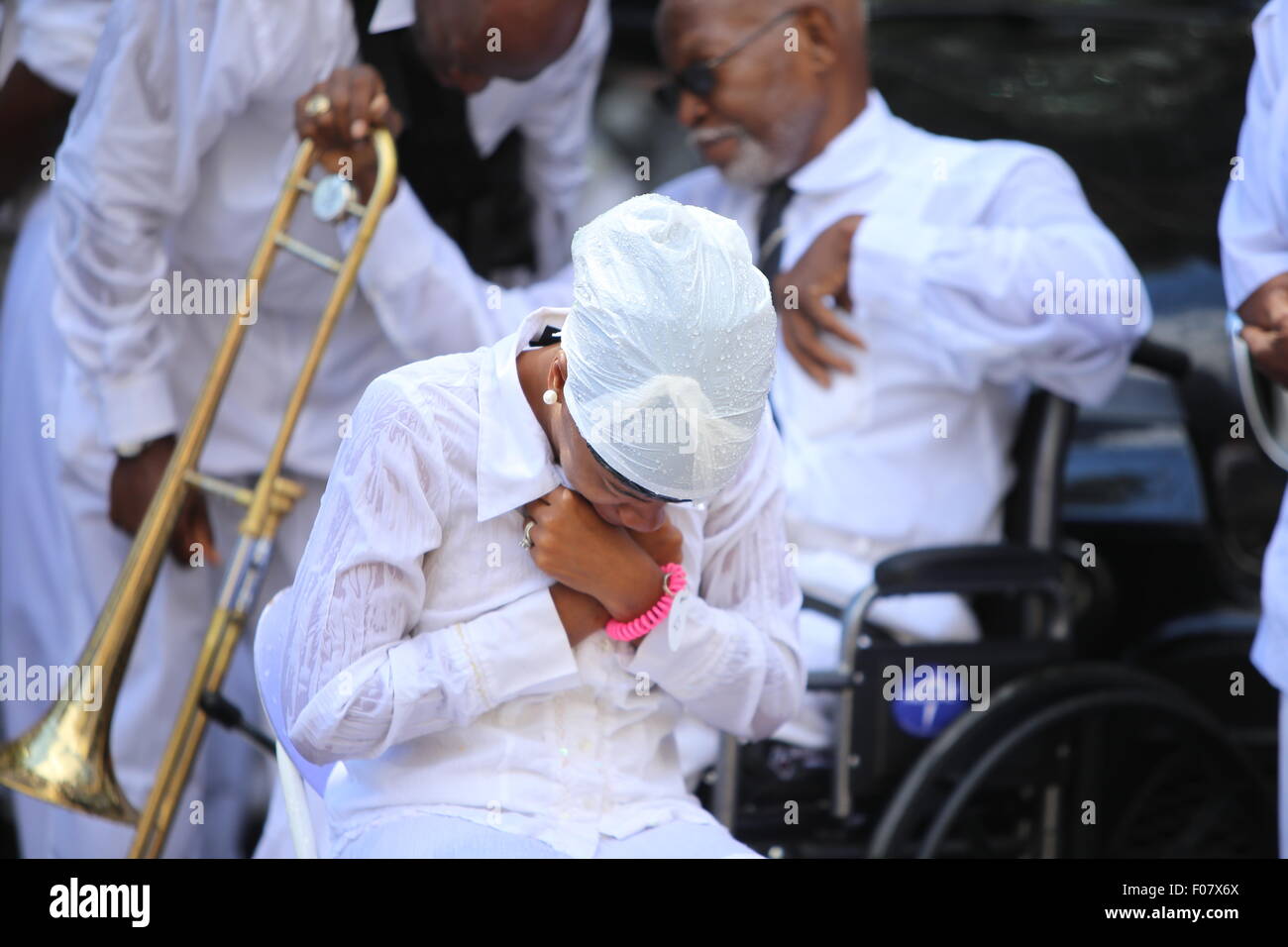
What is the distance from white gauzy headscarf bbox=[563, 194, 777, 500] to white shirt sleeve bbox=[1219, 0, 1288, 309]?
132 cm

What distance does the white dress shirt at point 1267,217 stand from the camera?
2891mm

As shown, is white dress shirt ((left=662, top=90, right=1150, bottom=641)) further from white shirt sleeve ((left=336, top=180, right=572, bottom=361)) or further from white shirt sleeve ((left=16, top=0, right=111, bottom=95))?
white shirt sleeve ((left=16, top=0, right=111, bottom=95))

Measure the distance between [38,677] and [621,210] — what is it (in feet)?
7.67

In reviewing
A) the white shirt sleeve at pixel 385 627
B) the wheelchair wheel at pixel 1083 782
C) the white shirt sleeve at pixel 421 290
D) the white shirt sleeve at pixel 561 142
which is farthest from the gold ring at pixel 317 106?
the wheelchair wheel at pixel 1083 782

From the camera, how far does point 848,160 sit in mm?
3641

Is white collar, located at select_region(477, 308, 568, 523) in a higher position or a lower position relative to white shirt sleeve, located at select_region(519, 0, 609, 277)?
lower

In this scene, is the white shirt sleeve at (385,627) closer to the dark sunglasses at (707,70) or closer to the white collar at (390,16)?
the white collar at (390,16)

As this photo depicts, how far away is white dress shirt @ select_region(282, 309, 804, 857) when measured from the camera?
2.13 metres

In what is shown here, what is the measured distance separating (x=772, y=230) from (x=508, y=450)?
1.68 m

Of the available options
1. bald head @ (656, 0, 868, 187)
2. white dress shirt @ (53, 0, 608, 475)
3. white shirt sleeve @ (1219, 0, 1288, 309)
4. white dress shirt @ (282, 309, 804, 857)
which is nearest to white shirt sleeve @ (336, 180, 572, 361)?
white dress shirt @ (53, 0, 608, 475)

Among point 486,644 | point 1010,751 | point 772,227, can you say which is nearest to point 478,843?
point 486,644

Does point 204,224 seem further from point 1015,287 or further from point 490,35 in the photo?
point 1015,287
